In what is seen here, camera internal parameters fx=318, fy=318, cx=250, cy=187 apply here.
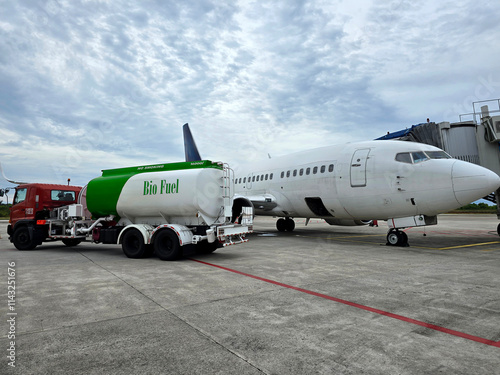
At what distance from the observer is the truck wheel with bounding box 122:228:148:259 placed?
31.3 feet

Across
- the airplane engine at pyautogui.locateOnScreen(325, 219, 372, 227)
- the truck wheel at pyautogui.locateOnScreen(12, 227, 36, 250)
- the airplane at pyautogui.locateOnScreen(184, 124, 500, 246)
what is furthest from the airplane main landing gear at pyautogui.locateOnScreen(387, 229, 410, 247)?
the truck wheel at pyautogui.locateOnScreen(12, 227, 36, 250)

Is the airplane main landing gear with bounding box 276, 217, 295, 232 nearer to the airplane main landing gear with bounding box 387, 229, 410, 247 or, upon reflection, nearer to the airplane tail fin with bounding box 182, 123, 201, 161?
the airplane main landing gear with bounding box 387, 229, 410, 247

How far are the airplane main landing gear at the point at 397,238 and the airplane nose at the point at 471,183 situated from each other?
2.20m

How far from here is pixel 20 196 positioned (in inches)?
496

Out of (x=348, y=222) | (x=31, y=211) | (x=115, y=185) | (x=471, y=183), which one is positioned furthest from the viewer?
(x=348, y=222)

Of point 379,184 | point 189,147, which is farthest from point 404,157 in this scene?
point 189,147

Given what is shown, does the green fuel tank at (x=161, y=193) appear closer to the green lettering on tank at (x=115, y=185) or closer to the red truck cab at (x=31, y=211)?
the green lettering on tank at (x=115, y=185)

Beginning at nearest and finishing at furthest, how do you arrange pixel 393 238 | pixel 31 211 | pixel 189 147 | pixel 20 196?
pixel 393 238
pixel 31 211
pixel 20 196
pixel 189 147

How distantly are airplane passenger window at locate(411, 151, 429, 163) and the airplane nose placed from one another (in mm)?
1019

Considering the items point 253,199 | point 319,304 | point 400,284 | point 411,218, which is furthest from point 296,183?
point 319,304

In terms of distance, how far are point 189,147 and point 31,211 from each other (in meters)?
14.2

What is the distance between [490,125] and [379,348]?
42.8ft

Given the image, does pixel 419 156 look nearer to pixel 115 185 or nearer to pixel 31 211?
pixel 115 185

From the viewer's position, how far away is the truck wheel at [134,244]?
9.54 m
